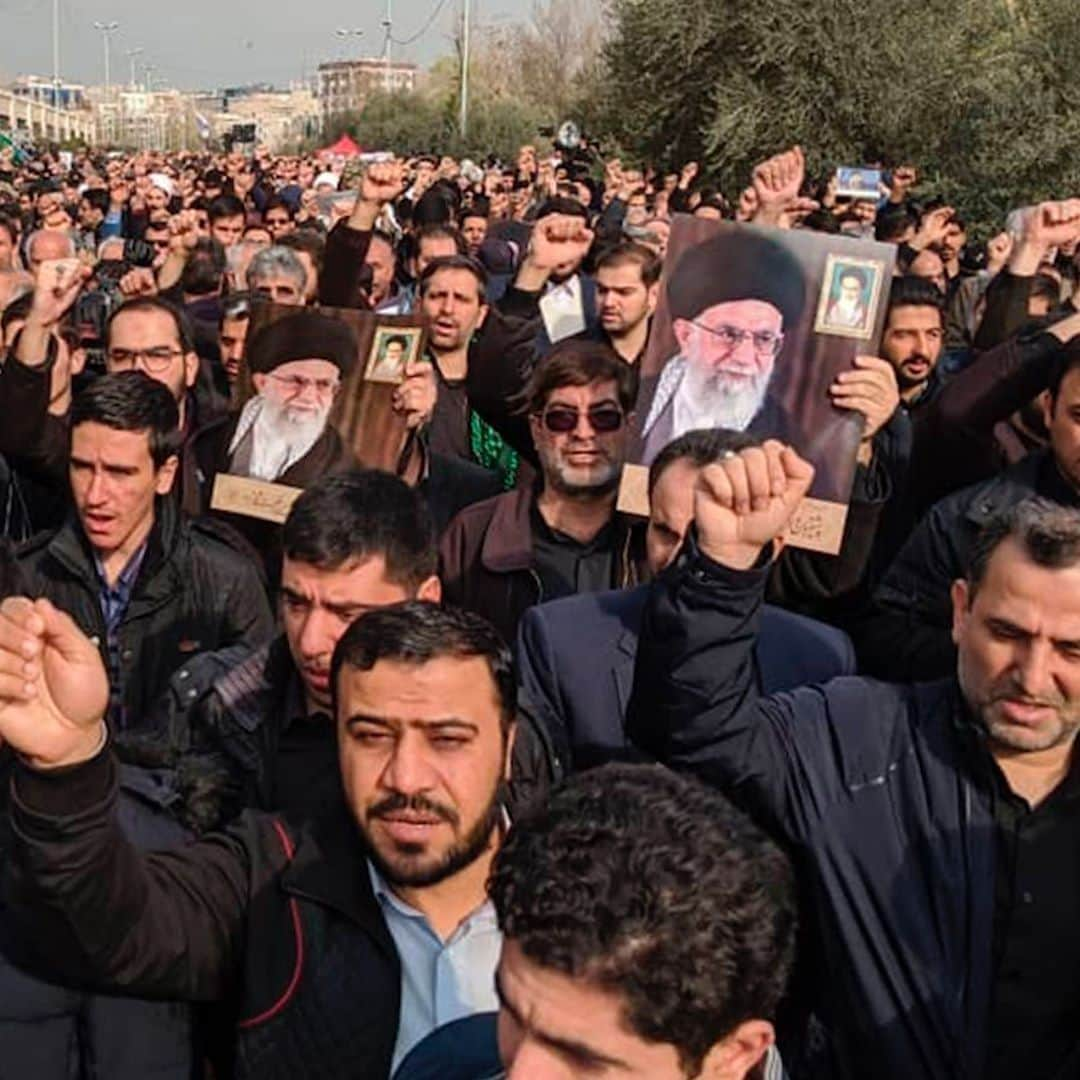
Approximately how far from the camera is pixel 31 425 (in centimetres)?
446

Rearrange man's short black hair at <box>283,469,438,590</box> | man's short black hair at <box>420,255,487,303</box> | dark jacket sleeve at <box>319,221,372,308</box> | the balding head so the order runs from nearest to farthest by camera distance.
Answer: man's short black hair at <box>283,469,438,590</box> → man's short black hair at <box>420,255,487,303</box> → dark jacket sleeve at <box>319,221,372,308</box> → the balding head

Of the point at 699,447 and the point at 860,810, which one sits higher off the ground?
the point at 699,447

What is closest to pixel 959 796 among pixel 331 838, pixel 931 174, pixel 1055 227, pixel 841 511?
pixel 331 838

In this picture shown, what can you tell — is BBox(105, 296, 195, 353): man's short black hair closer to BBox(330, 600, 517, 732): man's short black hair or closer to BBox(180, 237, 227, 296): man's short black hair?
BBox(180, 237, 227, 296): man's short black hair

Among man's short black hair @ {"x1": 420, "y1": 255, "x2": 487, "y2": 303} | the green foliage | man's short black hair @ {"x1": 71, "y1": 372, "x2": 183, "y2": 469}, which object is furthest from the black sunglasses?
the green foliage

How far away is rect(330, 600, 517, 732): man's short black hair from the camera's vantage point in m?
2.39

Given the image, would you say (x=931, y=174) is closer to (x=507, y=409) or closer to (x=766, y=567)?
(x=507, y=409)

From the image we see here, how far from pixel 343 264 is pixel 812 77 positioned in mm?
18148

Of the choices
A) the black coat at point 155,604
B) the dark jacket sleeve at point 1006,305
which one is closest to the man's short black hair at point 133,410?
the black coat at point 155,604

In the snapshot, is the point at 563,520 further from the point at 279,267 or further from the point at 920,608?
the point at 279,267

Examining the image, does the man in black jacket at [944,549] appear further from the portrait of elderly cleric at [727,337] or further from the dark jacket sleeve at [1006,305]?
the dark jacket sleeve at [1006,305]

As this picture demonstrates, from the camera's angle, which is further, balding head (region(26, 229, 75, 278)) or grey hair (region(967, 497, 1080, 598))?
balding head (region(26, 229, 75, 278))

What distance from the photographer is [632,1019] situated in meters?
1.64

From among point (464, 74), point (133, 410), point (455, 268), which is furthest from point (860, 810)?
point (464, 74)
